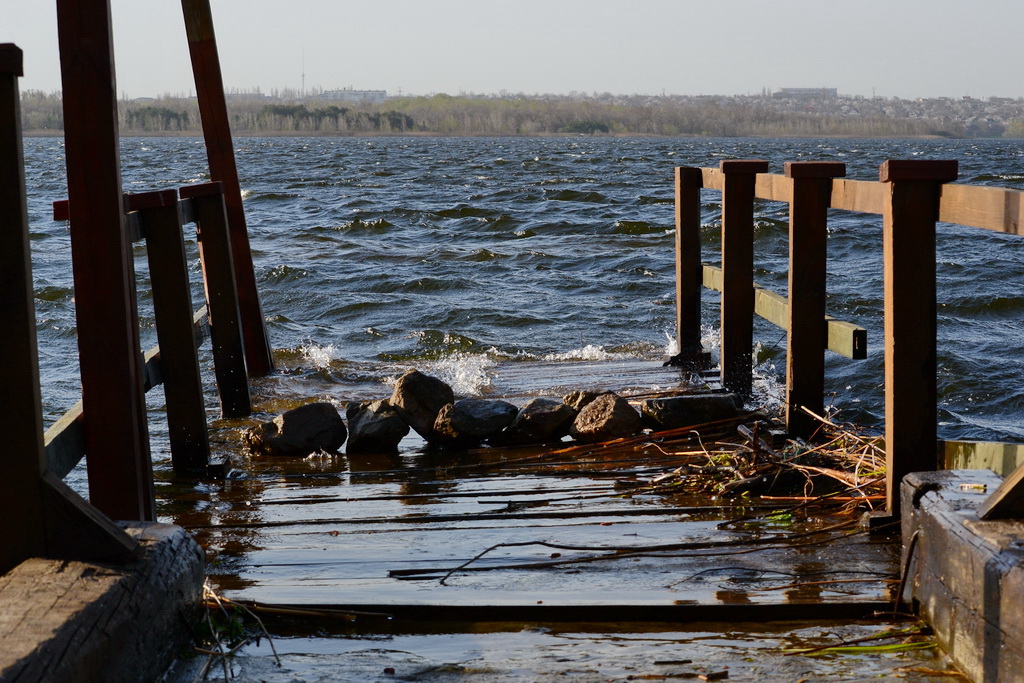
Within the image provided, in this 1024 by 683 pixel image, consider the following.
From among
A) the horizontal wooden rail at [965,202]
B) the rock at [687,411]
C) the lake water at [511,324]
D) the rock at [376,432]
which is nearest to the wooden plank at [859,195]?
the horizontal wooden rail at [965,202]

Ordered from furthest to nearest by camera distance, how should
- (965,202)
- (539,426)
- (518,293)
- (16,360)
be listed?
1. (518,293)
2. (539,426)
3. (965,202)
4. (16,360)

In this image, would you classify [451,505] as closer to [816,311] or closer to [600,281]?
[816,311]

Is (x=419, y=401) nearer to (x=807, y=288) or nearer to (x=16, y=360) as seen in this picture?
(x=807, y=288)

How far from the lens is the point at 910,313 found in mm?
4129

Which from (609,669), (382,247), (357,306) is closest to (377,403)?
(609,669)

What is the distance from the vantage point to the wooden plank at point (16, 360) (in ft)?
8.91

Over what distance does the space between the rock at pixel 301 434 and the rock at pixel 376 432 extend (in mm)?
94

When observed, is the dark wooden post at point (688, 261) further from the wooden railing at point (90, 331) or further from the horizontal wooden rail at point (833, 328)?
the wooden railing at point (90, 331)

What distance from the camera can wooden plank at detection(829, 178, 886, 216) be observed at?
14.5 ft

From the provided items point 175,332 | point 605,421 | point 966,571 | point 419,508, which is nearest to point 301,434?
point 175,332

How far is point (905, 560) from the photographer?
331cm

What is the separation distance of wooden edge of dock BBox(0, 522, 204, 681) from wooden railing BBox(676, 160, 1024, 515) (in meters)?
2.29

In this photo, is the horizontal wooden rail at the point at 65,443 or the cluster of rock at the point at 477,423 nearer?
the horizontal wooden rail at the point at 65,443

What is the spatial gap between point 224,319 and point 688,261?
3.48 m
